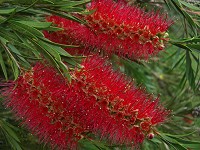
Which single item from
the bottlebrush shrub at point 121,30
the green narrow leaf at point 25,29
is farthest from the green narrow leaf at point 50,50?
the bottlebrush shrub at point 121,30

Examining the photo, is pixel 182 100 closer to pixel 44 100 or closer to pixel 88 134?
→ pixel 88 134

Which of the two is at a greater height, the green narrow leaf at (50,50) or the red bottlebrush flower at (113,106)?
the green narrow leaf at (50,50)

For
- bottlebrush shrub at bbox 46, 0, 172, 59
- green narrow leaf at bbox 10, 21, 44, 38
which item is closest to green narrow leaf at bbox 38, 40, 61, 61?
green narrow leaf at bbox 10, 21, 44, 38

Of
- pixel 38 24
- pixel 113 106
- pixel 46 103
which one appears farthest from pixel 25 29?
pixel 113 106

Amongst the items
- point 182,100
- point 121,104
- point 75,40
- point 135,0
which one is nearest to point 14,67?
point 75,40

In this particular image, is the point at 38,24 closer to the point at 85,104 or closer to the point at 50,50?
the point at 50,50

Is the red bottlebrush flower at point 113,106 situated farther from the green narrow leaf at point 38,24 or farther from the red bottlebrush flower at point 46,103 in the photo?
the green narrow leaf at point 38,24

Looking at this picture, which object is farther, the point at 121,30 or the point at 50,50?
the point at 121,30
